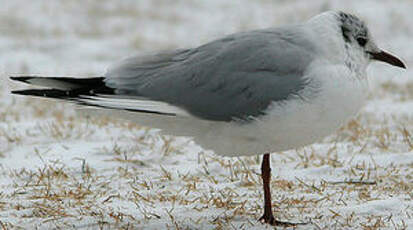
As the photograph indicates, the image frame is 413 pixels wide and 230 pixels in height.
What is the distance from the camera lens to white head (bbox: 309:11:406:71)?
4.01m

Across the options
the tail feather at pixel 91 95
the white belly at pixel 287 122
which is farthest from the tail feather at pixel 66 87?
the white belly at pixel 287 122

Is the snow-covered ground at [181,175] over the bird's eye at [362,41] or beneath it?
beneath

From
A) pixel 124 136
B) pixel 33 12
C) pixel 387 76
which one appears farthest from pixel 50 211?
pixel 33 12

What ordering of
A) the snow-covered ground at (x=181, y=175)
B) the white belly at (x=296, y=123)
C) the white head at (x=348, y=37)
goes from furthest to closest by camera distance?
the snow-covered ground at (x=181, y=175)
the white head at (x=348, y=37)
the white belly at (x=296, y=123)

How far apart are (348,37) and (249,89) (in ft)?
2.37

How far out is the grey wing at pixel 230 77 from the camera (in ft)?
12.5

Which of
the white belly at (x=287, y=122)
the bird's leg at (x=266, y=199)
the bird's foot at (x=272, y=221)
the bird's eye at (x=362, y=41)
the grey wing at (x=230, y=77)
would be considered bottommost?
the bird's foot at (x=272, y=221)

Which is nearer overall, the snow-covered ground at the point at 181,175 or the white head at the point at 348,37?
the white head at the point at 348,37

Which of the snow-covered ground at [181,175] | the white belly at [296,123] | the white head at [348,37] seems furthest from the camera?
the snow-covered ground at [181,175]

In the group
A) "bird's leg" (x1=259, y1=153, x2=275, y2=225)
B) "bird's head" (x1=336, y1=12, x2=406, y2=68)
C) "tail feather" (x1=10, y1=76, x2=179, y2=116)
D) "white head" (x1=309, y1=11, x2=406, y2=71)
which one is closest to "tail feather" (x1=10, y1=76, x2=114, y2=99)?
"tail feather" (x1=10, y1=76, x2=179, y2=116)

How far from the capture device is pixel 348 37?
4113 millimetres

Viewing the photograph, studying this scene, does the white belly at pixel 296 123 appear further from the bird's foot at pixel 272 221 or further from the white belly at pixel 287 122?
the bird's foot at pixel 272 221

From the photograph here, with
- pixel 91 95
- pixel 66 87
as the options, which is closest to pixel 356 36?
pixel 91 95

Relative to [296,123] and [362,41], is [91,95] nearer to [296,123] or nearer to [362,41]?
[296,123]
